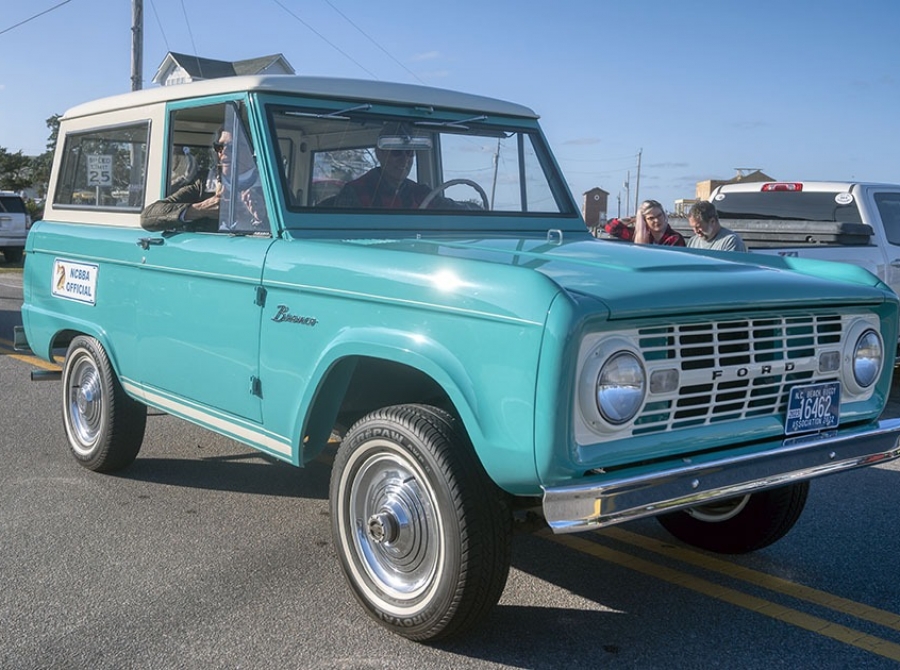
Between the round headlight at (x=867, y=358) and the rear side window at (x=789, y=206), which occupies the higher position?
the rear side window at (x=789, y=206)

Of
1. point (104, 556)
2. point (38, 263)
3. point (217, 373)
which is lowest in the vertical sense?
point (104, 556)

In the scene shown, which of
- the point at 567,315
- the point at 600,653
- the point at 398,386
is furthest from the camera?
the point at 398,386

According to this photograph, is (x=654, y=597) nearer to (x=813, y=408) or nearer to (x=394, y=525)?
(x=813, y=408)

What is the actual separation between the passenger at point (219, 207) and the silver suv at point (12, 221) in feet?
62.5

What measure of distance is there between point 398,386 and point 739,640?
1.63 metres

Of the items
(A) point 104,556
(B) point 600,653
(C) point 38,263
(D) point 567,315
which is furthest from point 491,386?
(C) point 38,263

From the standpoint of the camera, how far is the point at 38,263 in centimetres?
590

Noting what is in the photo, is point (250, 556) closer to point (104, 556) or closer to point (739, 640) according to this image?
point (104, 556)

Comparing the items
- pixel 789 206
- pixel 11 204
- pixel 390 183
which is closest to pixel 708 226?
pixel 789 206

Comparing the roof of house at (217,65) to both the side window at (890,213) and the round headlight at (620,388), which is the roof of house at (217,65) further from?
the round headlight at (620,388)

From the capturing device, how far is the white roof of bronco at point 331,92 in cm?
446

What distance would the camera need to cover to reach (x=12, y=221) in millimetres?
22000

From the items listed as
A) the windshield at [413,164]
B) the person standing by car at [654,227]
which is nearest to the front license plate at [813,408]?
the windshield at [413,164]

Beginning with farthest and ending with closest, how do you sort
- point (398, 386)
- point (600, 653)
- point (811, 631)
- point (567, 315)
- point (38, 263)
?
point (38, 263)
point (398, 386)
point (811, 631)
point (600, 653)
point (567, 315)
